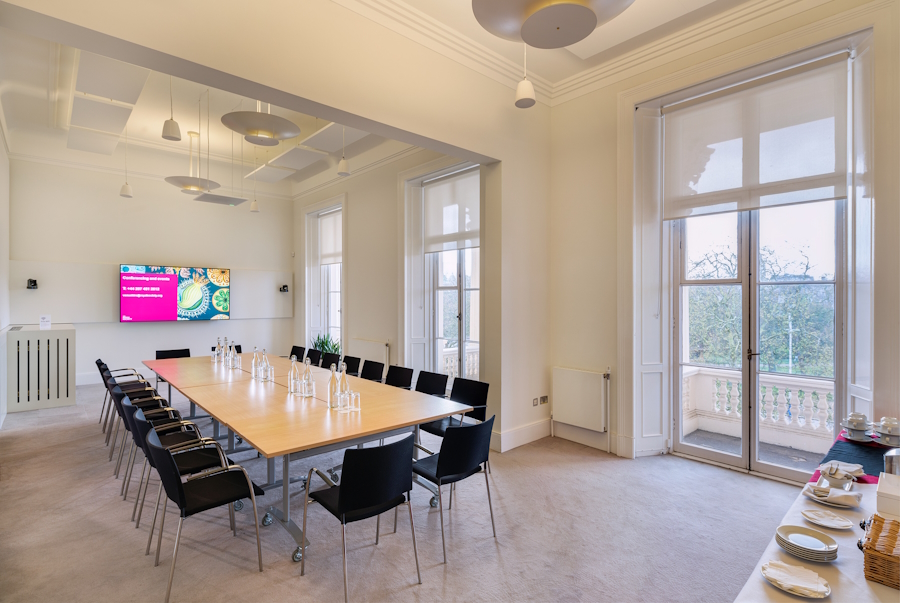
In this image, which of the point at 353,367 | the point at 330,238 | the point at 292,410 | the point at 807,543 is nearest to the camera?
the point at 807,543

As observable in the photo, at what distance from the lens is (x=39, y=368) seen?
20.0 feet

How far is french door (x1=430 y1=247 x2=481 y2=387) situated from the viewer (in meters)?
5.98

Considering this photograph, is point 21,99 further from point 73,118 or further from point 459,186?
point 459,186

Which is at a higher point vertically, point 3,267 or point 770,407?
point 3,267

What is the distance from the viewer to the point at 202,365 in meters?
5.19

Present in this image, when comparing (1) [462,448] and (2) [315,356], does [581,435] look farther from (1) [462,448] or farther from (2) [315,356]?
(2) [315,356]

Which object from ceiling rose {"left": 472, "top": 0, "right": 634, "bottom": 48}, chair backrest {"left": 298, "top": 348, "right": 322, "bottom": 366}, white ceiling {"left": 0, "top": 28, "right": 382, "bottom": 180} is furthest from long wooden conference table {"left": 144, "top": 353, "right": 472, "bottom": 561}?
white ceiling {"left": 0, "top": 28, "right": 382, "bottom": 180}

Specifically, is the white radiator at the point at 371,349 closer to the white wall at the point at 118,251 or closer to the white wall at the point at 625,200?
the white wall at the point at 625,200

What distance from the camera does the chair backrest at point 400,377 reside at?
4.68 m

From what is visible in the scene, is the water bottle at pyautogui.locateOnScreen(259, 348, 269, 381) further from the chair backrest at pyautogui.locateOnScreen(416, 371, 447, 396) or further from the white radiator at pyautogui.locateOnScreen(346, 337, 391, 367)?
the white radiator at pyautogui.locateOnScreen(346, 337, 391, 367)

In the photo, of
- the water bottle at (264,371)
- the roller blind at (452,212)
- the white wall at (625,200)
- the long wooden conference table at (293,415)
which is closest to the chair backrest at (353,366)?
the long wooden conference table at (293,415)

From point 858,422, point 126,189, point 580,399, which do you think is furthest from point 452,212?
point 126,189

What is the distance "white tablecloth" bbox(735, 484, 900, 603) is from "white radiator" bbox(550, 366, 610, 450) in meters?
2.84

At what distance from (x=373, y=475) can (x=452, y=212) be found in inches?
172
